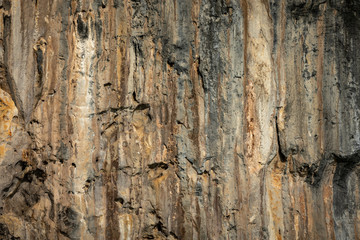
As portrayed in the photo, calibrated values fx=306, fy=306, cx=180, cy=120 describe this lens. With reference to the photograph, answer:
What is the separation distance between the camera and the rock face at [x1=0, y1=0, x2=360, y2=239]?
2262 millimetres

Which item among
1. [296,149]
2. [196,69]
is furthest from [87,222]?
[296,149]

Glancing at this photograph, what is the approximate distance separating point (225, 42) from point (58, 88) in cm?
131

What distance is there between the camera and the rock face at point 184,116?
2.26 m

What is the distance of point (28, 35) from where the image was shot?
2.36 meters

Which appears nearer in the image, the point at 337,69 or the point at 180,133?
the point at 337,69

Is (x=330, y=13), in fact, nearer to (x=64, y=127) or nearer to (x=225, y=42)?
(x=225, y=42)

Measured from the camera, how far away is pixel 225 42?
7.50 ft

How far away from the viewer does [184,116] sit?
93.5 inches

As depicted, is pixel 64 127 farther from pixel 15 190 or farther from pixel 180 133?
pixel 180 133

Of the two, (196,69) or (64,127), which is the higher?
(196,69)

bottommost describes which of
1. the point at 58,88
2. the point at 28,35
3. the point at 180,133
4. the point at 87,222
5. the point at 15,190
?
the point at 87,222

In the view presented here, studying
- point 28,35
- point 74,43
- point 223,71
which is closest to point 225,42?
point 223,71

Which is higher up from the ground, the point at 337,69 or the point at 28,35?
the point at 28,35

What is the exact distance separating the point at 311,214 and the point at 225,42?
1449mm
